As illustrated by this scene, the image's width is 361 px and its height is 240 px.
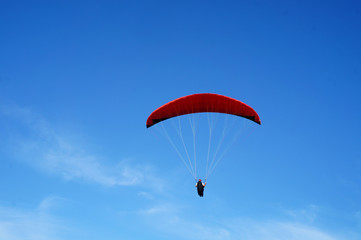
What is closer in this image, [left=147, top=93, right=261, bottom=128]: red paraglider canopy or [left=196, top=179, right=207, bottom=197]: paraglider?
[left=196, top=179, right=207, bottom=197]: paraglider

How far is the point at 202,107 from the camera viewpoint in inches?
1021

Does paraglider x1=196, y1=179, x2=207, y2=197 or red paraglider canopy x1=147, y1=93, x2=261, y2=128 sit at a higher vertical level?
red paraglider canopy x1=147, y1=93, x2=261, y2=128

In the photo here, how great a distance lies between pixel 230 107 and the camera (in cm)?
2556

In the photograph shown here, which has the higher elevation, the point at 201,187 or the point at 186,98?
the point at 186,98

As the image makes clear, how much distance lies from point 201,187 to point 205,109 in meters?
5.55

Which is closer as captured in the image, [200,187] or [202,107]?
[200,187]

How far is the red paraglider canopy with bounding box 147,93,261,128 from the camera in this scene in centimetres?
2472

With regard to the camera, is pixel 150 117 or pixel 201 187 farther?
pixel 150 117

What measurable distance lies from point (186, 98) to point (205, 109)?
211 cm

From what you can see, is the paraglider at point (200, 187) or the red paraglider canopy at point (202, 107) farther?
the red paraglider canopy at point (202, 107)

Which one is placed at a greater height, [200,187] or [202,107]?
[202,107]

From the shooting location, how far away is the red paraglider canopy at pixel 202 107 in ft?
81.1

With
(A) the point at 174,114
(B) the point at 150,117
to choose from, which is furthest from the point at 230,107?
(B) the point at 150,117

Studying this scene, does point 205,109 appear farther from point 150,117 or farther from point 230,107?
point 150,117
